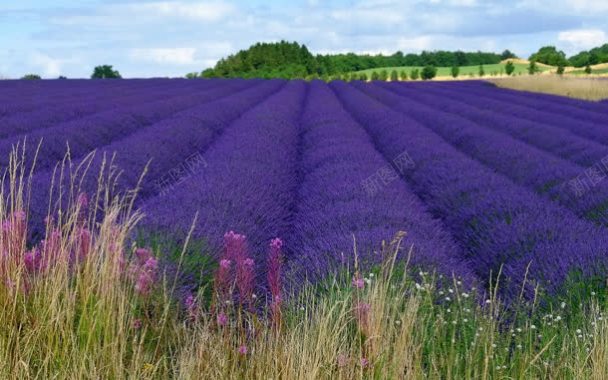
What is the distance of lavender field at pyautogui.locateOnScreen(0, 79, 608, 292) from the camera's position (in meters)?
4.46

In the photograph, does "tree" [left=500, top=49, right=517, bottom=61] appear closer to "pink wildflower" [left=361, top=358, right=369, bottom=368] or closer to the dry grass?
the dry grass

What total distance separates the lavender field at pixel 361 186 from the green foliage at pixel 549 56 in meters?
54.6

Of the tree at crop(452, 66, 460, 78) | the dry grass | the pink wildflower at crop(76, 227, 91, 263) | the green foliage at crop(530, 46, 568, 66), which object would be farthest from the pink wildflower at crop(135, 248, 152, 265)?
the green foliage at crop(530, 46, 568, 66)

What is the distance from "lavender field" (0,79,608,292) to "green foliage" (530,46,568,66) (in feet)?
179

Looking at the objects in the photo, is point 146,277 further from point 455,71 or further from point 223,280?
point 455,71

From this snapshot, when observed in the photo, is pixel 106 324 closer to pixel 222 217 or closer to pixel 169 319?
pixel 169 319

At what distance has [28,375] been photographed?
2883mm

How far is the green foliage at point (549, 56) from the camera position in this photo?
6309 cm

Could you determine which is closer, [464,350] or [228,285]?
[464,350]

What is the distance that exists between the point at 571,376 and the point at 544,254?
1.53 meters

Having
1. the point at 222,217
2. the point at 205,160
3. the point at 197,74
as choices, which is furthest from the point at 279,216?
the point at 197,74

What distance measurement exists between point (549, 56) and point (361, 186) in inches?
2551

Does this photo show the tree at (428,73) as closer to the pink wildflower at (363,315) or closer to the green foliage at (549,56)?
the green foliage at (549,56)

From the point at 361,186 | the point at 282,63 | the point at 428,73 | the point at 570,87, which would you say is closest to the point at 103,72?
the point at 282,63
